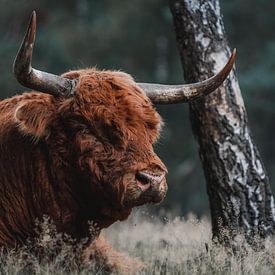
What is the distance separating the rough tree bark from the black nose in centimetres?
151

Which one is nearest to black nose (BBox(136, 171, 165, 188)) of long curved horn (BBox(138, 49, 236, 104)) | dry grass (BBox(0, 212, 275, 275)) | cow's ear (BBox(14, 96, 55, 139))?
dry grass (BBox(0, 212, 275, 275))

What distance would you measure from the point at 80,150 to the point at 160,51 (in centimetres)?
2718

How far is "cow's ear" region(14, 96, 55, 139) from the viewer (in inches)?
302

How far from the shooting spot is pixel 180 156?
3122 cm

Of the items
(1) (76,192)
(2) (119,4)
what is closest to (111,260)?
(1) (76,192)

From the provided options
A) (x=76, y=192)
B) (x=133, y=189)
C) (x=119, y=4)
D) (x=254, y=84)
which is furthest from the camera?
(x=119, y=4)

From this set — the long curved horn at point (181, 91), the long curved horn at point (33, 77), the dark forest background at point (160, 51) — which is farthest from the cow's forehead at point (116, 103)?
the dark forest background at point (160, 51)

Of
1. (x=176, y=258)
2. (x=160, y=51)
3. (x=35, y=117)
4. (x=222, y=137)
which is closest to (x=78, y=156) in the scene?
(x=35, y=117)

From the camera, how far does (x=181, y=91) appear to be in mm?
8156

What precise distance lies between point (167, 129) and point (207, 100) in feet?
72.9

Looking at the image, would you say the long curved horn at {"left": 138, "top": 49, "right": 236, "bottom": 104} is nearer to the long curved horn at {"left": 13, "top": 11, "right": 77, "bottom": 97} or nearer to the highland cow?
the highland cow

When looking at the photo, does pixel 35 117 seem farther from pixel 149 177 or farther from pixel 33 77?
pixel 149 177

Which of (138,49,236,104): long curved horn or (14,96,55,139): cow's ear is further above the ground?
(138,49,236,104): long curved horn

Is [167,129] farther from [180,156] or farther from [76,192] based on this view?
[76,192]
